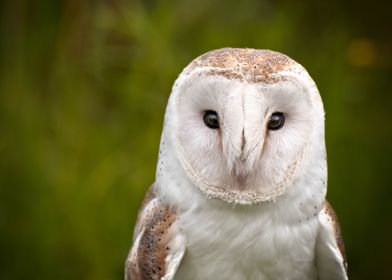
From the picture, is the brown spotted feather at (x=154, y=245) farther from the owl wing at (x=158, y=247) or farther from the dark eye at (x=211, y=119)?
the dark eye at (x=211, y=119)

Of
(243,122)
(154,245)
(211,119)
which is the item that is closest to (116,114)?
(154,245)

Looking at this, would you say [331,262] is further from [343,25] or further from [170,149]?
[343,25]

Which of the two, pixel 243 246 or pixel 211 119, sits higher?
pixel 211 119

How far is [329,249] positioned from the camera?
6.95 feet

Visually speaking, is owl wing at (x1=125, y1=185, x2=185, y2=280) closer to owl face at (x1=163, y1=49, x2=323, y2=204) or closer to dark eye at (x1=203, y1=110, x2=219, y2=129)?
owl face at (x1=163, y1=49, x2=323, y2=204)

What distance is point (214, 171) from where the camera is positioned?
6.38 ft

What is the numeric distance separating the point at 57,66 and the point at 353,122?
1270 mm

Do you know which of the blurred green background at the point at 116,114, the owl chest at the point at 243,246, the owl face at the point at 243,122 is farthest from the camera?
the blurred green background at the point at 116,114

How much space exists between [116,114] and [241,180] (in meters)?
1.78

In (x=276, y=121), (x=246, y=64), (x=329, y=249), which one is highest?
(x=246, y=64)

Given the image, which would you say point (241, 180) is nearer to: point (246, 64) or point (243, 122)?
point (243, 122)

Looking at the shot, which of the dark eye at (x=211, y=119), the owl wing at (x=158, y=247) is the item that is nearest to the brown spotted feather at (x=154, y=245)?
the owl wing at (x=158, y=247)

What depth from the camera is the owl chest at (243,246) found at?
2.04 meters

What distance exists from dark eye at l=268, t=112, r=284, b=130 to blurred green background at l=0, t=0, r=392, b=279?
5.00 feet
